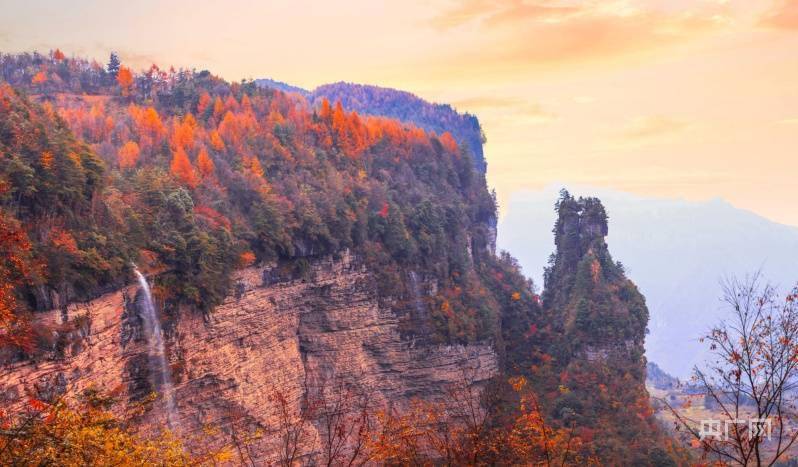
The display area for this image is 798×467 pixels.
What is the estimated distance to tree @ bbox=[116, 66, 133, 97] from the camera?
62.8 meters

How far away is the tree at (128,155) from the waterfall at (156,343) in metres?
12.1

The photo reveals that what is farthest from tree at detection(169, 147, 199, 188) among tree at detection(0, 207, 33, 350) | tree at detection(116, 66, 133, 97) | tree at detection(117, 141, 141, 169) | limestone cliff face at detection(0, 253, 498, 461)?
tree at detection(116, 66, 133, 97)

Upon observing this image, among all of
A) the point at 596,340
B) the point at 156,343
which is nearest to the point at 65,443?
the point at 156,343

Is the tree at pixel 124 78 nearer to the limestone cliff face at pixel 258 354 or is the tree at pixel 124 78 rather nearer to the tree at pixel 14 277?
the limestone cliff face at pixel 258 354

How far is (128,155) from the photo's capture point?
1745 inches

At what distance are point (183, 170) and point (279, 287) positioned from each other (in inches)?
330

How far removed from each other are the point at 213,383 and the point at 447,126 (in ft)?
243

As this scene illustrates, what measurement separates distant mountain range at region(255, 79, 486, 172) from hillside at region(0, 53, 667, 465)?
107 feet

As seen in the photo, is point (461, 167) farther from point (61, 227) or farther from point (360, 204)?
point (61, 227)

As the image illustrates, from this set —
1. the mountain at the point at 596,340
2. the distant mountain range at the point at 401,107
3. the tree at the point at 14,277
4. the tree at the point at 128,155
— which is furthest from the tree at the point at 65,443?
the distant mountain range at the point at 401,107

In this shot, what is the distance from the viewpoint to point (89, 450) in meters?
15.7

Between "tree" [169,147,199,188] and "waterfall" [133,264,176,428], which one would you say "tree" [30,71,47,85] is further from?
"waterfall" [133,264,176,428]

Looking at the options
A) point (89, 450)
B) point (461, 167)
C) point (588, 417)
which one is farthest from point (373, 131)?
point (89, 450)

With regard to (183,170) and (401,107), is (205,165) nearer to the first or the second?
(183,170)
